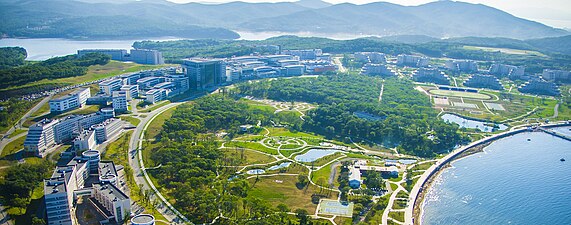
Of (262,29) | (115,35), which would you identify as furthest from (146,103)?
(262,29)

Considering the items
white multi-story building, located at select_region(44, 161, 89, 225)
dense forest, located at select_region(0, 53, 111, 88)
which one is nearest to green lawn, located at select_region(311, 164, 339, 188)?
white multi-story building, located at select_region(44, 161, 89, 225)

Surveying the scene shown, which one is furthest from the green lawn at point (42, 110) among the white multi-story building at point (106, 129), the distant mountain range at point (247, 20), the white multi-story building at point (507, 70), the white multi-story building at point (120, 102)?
the distant mountain range at point (247, 20)

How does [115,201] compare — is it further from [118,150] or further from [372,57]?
[372,57]

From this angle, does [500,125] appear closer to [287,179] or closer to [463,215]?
[463,215]

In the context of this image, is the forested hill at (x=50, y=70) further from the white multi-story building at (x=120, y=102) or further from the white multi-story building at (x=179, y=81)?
the white multi-story building at (x=120, y=102)

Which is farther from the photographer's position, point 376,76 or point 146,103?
point 376,76

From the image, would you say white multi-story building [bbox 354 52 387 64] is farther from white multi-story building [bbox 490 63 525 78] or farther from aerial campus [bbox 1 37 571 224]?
white multi-story building [bbox 490 63 525 78]
